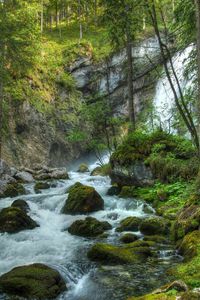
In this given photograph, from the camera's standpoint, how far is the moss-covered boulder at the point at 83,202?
15.3 m

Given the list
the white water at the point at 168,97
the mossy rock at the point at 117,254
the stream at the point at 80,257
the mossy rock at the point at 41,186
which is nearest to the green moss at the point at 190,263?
the stream at the point at 80,257

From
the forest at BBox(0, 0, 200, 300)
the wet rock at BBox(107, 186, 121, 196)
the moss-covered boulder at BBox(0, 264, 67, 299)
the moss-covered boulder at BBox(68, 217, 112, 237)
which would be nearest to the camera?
the moss-covered boulder at BBox(0, 264, 67, 299)

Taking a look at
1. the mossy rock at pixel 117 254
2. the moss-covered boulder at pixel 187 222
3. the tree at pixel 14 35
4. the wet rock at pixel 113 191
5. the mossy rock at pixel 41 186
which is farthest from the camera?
the mossy rock at pixel 41 186

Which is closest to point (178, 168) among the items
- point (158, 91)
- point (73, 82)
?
point (158, 91)

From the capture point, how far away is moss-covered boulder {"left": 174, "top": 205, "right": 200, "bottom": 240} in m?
10.1

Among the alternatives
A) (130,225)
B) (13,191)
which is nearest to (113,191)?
(13,191)

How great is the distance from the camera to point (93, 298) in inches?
293

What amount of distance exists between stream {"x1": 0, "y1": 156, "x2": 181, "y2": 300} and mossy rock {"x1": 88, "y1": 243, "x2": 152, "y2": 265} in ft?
0.80

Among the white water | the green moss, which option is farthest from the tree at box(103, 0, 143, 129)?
the green moss

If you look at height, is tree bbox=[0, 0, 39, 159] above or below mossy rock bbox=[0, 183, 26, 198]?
above

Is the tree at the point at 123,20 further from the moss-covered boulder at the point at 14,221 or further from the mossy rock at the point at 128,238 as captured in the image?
the mossy rock at the point at 128,238

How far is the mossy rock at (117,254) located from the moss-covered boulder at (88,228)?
232 centimetres

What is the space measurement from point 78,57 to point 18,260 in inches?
1205

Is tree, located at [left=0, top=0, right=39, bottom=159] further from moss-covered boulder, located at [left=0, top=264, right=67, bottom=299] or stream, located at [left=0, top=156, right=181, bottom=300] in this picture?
moss-covered boulder, located at [left=0, top=264, right=67, bottom=299]
